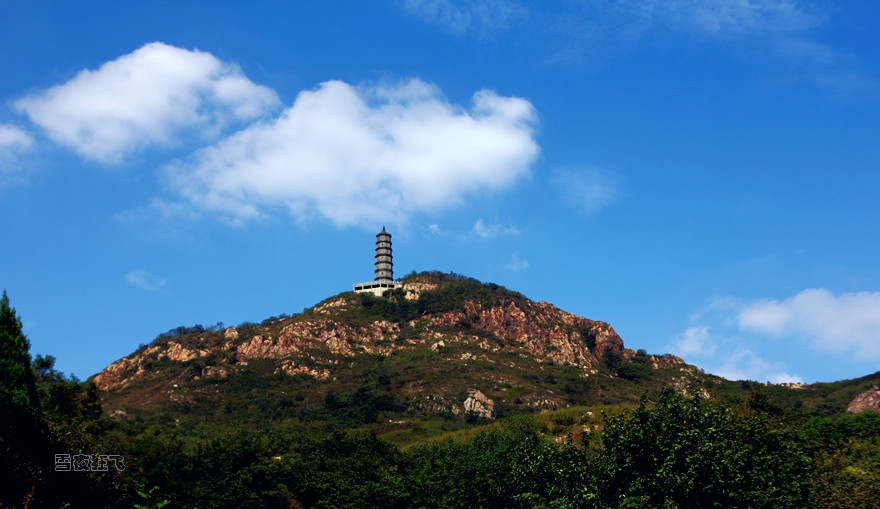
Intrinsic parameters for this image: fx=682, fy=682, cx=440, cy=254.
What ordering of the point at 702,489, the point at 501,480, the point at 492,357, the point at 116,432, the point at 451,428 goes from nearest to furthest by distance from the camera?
the point at 702,489
the point at 501,480
the point at 116,432
the point at 451,428
the point at 492,357

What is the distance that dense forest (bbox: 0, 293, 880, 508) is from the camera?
2447 centimetres

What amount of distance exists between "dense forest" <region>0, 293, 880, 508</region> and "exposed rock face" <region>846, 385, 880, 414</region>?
111 ft

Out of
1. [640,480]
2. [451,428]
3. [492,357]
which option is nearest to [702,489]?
[640,480]

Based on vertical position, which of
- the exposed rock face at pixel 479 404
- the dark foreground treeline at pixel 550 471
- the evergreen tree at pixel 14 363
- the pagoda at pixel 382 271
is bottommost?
the dark foreground treeline at pixel 550 471

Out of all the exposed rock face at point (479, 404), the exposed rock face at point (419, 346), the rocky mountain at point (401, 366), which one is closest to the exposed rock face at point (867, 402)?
the rocky mountain at point (401, 366)

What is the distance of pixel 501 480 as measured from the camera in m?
37.1

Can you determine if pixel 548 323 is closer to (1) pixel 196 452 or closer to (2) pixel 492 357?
(2) pixel 492 357

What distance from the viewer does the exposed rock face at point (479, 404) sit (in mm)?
92769

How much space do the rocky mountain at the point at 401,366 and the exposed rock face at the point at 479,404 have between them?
220 millimetres

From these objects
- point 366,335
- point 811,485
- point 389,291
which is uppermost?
point 389,291

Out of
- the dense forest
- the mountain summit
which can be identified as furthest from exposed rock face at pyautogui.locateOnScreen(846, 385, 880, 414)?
the dense forest

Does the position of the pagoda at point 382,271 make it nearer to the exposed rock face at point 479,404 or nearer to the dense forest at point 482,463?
the exposed rock face at point 479,404

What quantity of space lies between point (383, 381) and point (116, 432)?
160ft

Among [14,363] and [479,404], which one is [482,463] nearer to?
[14,363]
